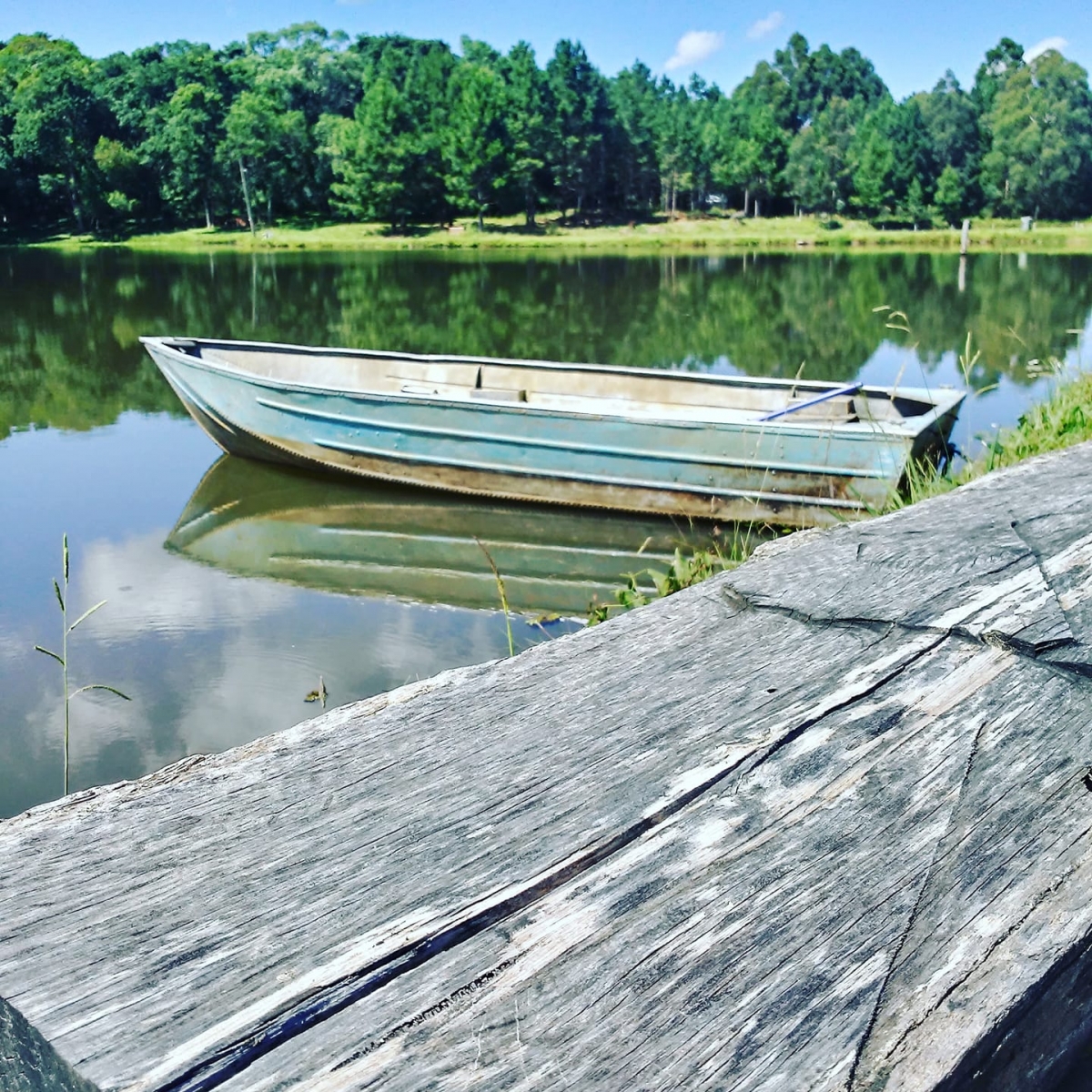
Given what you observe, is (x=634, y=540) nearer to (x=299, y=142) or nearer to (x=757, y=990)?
(x=757, y=990)

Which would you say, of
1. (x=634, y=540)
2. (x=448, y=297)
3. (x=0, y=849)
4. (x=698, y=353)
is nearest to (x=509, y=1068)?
(x=0, y=849)

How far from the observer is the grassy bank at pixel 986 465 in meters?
5.50

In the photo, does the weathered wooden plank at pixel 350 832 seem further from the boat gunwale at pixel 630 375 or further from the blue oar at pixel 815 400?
the blue oar at pixel 815 400

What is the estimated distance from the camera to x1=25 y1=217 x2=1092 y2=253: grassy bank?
2184 inches

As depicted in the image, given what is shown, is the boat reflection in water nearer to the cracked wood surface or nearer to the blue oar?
the blue oar

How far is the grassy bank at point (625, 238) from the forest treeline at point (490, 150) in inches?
108

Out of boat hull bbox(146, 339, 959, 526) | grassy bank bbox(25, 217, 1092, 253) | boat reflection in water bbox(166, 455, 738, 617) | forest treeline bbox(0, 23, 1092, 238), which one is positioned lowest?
boat reflection in water bbox(166, 455, 738, 617)

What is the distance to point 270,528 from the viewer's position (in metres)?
9.56

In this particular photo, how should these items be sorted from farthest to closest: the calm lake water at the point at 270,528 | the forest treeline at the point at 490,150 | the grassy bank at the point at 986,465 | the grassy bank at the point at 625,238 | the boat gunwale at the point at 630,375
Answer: the forest treeline at the point at 490,150
the grassy bank at the point at 625,238
the boat gunwale at the point at 630,375
the calm lake water at the point at 270,528
the grassy bank at the point at 986,465

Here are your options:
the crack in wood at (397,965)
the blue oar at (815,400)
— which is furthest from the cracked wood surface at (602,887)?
the blue oar at (815,400)

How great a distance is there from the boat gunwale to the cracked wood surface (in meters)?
6.82

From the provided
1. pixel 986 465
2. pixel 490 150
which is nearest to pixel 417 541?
pixel 986 465

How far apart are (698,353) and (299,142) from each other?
204ft

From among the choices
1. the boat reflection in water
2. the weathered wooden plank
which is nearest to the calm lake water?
the boat reflection in water
